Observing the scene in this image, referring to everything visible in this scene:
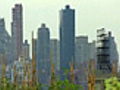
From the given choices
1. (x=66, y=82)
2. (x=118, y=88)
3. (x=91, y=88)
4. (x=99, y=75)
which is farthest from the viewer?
(x=99, y=75)

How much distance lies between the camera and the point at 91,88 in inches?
713

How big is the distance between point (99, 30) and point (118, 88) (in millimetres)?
75968

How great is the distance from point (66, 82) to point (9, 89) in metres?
6.86

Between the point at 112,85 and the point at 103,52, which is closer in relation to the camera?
the point at 112,85

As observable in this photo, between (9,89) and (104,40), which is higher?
(104,40)

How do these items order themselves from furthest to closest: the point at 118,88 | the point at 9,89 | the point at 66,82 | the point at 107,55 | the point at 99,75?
the point at 107,55 < the point at 99,75 < the point at 9,89 < the point at 66,82 < the point at 118,88

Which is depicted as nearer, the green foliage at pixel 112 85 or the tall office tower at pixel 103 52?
the green foliage at pixel 112 85

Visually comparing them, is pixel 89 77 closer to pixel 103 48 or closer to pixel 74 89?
pixel 74 89

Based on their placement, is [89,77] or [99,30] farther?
[99,30]

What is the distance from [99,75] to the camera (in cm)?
8012

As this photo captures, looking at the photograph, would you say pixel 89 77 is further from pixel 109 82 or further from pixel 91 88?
pixel 109 82

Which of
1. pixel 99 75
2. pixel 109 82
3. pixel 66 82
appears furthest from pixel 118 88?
pixel 99 75

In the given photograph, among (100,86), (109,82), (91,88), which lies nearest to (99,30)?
(100,86)

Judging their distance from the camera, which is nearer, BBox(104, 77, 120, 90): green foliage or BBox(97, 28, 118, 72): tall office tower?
BBox(104, 77, 120, 90): green foliage
